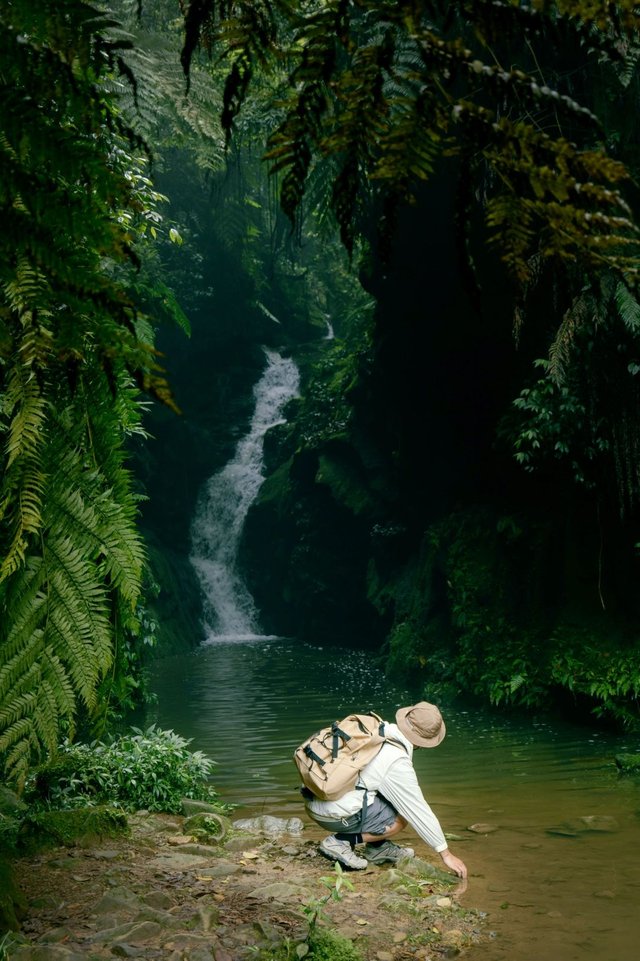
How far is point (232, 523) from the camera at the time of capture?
22875 mm

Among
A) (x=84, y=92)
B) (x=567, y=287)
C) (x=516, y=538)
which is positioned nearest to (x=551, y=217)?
(x=567, y=287)

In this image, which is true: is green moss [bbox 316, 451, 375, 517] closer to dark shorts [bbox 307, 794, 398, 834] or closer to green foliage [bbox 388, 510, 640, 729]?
green foliage [bbox 388, 510, 640, 729]

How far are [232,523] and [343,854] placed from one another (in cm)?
1864

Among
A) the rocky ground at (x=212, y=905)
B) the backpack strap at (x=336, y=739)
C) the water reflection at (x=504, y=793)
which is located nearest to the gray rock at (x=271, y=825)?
the water reflection at (x=504, y=793)

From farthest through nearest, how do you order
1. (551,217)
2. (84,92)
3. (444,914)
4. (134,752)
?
1. (134,752)
2. (444,914)
3. (84,92)
4. (551,217)

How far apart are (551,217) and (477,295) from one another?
120 millimetres

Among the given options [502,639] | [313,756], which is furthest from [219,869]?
[502,639]

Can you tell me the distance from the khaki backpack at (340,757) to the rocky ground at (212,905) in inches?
17.7

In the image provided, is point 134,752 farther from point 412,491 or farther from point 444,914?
point 412,491

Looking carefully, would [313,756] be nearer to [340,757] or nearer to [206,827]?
[340,757]

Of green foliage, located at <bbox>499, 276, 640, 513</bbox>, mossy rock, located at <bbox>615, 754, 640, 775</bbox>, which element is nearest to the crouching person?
mossy rock, located at <bbox>615, 754, 640, 775</bbox>

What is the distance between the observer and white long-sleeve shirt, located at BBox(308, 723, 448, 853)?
419 centimetres

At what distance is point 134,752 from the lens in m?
5.65

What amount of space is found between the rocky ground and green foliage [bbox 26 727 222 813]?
0.70 meters
